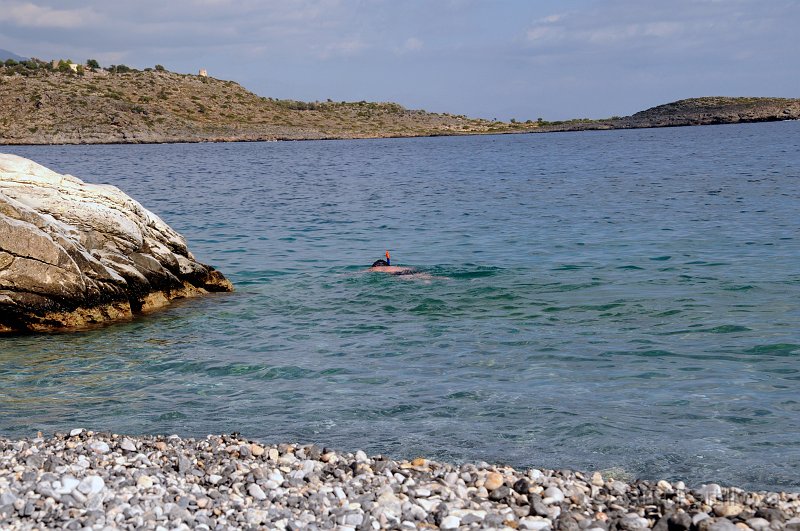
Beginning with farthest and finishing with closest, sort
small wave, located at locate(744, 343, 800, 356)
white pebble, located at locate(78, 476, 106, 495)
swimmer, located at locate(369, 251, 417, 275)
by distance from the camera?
1. swimmer, located at locate(369, 251, 417, 275)
2. small wave, located at locate(744, 343, 800, 356)
3. white pebble, located at locate(78, 476, 106, 495)

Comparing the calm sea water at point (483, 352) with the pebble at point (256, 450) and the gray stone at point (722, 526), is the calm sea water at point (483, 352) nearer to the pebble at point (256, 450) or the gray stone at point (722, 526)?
the pebble at point (256, 450)

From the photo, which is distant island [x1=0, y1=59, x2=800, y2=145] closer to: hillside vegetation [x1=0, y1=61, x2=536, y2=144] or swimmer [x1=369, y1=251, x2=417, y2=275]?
hillside vegetation [x1=0, y1=61, x2=536, y2=144]

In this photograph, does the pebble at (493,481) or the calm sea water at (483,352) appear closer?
the pebble at (493,481)

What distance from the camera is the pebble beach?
7.87 meters

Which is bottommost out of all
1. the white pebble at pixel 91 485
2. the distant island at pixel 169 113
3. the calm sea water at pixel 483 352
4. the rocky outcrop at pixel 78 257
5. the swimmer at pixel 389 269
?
the calm sea water at pixel 483 352

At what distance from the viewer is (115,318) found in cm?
1838

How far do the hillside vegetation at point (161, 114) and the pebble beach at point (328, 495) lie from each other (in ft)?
449

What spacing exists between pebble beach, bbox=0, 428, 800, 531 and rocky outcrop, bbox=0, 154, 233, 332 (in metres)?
7.89

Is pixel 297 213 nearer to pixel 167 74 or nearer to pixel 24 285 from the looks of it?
pixel 24 285

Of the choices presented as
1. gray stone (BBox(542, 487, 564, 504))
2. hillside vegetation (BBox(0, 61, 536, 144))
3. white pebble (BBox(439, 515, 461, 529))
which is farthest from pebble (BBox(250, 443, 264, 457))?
hillside vegetation (BBox(0, 61, 536, 144))

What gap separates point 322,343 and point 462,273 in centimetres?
746

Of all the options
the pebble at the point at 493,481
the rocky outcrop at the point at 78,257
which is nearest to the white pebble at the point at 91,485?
the pebble at the point at 493,481

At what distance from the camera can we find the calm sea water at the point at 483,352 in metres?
11.3

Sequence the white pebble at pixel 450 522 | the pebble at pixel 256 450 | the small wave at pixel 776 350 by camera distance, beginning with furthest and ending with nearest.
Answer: the small wave at pixel 776 350 → the pebble at pixel 256 450 → the white pebble at pixel 450 522
